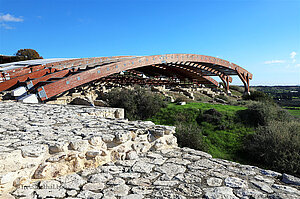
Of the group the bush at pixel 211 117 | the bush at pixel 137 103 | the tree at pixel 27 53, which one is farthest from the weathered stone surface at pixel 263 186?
the tree at pixel 27 53

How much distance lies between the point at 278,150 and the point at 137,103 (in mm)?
7514

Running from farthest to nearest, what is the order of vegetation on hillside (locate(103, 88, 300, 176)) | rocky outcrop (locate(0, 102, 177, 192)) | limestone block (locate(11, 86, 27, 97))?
limestone block (locate(11, 86, 27, 97)) → vegetation on hillside (locate(103, 88, 300, 176)) → rocky outcrop (locate(0, 102, 177, 192))

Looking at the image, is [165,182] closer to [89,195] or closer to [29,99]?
[89,195]

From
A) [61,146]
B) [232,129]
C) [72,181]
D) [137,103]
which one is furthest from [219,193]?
[137,103]

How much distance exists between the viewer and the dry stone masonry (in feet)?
7.96

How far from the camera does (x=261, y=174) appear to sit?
3.08 meters

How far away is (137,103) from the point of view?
11.8 metres

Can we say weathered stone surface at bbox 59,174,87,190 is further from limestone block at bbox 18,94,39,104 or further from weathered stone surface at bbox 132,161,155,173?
limestone block at bbox 18,94,39,104

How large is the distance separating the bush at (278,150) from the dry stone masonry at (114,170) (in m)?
3.36

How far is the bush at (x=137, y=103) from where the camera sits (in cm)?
1130

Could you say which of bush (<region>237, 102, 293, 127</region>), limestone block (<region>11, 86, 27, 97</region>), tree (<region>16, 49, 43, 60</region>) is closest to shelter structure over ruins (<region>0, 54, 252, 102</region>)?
limestone block (<region>11, 86, 27, 97</region>)

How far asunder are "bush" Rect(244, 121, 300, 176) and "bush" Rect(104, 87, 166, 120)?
5521 millimetres

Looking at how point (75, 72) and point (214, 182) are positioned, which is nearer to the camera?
point (214, 182)

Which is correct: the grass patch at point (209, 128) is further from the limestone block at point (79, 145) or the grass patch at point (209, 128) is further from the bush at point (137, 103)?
the limestone block at point (79, 145)
